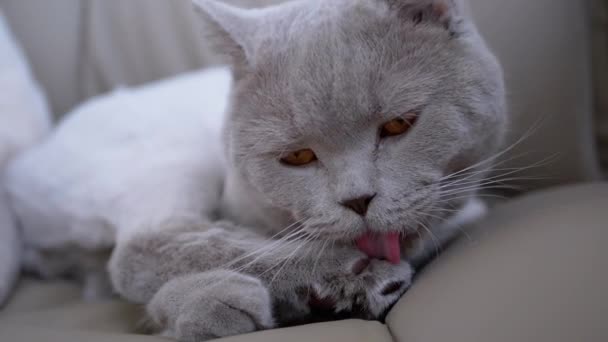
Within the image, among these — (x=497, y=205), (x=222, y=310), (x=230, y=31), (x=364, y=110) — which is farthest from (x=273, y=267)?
(x=497, y=205)

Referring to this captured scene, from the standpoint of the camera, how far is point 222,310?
0.86 metres

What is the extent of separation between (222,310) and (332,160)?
1.01 ft

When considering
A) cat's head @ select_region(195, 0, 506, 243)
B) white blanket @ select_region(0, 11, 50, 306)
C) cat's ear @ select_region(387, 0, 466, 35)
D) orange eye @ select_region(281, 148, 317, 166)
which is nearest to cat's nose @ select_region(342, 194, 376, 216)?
cat's head @ select_region(195, 0, 506, 243)

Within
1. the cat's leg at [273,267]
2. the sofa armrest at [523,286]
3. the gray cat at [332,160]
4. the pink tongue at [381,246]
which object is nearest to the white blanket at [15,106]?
the cat's leg at [273,267]

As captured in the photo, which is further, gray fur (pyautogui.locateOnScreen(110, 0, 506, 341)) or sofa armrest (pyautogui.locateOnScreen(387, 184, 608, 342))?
gray fur (pyautogui.locateOnScreen(110, 0, 506, 341))

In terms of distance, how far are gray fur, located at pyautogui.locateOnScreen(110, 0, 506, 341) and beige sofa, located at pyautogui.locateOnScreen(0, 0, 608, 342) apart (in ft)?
0.27

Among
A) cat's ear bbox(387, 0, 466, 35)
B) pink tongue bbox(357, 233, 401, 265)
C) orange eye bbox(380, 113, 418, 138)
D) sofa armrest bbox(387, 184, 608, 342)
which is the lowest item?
→ pink tongue bbox(357, 233, 401, 265)

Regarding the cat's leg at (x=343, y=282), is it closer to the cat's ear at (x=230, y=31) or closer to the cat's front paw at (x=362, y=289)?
the cat's front paw at (x=362, y=289)

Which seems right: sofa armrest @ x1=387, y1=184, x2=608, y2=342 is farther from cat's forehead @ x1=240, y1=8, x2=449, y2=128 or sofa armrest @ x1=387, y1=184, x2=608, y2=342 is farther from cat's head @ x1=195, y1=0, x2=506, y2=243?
cat's forehead @ x1=240, y1=8, x2=449, y2=128

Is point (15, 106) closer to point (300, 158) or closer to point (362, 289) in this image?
point (300, 158)

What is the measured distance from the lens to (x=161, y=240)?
1.06 meters

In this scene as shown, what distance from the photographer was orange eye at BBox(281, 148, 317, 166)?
967 mm

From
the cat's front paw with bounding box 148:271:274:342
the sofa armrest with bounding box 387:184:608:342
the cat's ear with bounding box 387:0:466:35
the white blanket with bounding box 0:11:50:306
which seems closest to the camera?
the sofa armrest with bounding box 387:184:608:342

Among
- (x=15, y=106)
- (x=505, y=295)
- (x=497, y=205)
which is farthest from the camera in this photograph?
(x=15, y=106)
